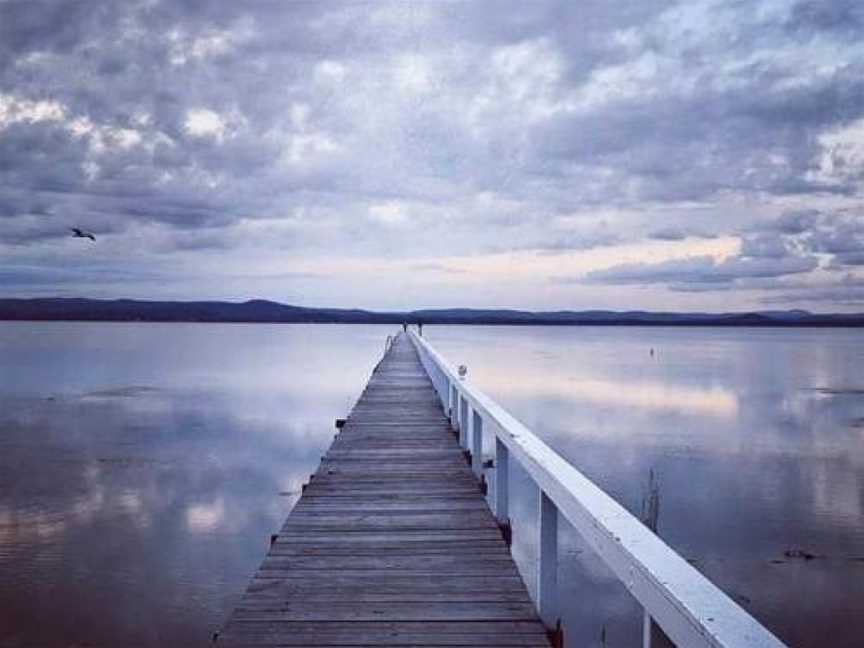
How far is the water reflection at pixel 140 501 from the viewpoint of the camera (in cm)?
899

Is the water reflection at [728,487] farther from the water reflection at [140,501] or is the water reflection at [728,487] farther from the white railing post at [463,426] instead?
the water reflection at [140,501]

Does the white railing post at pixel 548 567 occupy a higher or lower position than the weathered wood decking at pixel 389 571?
higher

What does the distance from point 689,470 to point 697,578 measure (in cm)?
1743

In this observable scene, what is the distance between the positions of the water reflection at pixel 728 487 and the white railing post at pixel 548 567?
5974 mm

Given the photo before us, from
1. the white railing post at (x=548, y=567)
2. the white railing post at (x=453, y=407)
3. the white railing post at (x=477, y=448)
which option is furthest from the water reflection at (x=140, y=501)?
the white railing post at (x=548, y=567)

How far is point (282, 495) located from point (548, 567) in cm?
1262

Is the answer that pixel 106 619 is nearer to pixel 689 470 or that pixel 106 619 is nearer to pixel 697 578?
pixel 697 578

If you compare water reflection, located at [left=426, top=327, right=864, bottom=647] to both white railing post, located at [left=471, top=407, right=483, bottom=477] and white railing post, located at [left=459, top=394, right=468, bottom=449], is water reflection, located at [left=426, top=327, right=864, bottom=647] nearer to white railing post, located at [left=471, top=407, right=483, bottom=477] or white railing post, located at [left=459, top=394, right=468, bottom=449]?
white railing post, located at [left=459, top=394, right=468, bottom=449]

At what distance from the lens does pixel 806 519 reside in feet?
45.3

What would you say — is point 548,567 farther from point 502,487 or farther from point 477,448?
point 477,448

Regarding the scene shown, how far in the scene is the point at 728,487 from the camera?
53.6ft

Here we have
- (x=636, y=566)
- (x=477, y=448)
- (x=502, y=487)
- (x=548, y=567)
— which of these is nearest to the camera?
(x=636, y=566)

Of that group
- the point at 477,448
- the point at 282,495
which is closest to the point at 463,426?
the point at 477,448

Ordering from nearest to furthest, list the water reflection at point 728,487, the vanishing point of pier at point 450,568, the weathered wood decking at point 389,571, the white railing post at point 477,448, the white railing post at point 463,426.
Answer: the vanishing point of pier at point 450,568 < the weathered wood decking at point 389,571 < the white railing post at point 477,448 < the white railing post at point 463,426 < the water reflection at point 728,487
